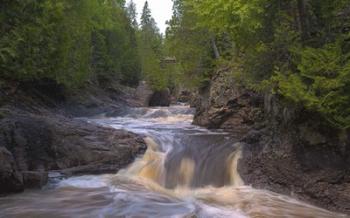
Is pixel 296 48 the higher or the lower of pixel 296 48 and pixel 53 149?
the higher

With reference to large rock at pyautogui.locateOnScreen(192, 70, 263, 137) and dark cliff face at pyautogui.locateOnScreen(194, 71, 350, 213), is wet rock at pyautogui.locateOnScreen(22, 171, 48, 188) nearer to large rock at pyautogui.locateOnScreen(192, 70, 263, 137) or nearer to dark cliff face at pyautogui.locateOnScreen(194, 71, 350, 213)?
dark cliff face at pyautogui.locateOnScreen(194, 71, 350, 213)

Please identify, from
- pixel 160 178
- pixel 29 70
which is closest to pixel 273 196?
pixel 160 178

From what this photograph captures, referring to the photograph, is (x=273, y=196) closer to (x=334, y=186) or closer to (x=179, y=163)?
(x=334, y=186)

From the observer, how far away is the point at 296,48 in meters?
11.2

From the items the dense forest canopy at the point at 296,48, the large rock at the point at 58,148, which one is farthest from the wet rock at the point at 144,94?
the large rock at the point at 58,148

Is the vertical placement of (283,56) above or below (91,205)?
above

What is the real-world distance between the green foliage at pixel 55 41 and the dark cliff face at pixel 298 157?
7.22m

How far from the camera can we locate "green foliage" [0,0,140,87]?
10.8 m

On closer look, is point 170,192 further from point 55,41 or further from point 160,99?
point 160,99

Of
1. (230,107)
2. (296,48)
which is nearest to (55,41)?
(230,107)

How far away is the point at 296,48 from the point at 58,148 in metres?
7.28

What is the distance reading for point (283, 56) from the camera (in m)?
12.1

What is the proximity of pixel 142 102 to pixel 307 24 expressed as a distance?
2941 centimetres

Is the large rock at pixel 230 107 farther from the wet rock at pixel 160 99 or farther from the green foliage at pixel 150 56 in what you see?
the green foliage at pixel 150 56
